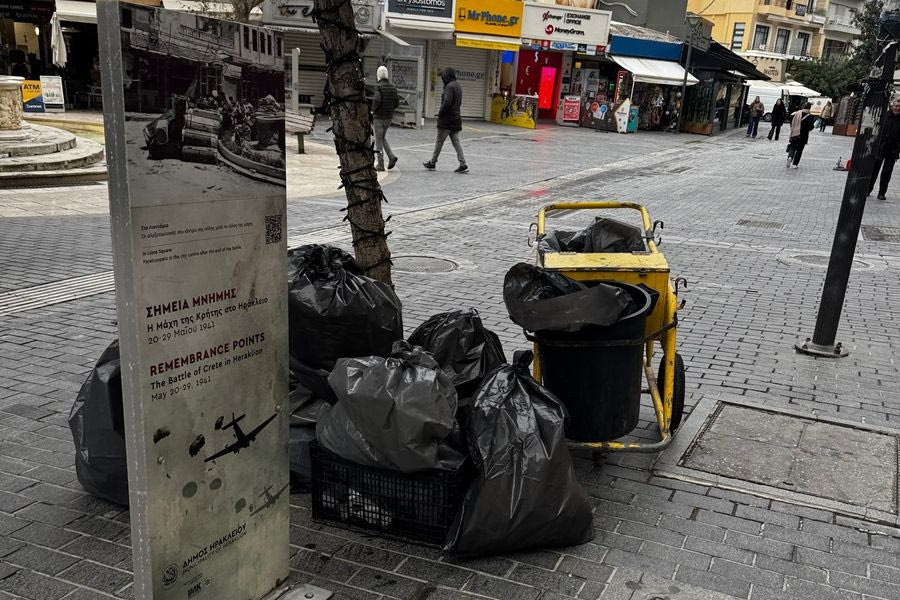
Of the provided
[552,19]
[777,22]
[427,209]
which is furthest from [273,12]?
[777,22]

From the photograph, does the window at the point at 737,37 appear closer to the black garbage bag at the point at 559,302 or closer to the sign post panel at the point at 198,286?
the black garbage bag at the point at 559,302

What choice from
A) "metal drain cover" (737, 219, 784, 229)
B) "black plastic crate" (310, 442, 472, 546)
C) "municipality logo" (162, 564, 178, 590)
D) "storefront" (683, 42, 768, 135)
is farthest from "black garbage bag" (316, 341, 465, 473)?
"storefront" (683, 42, 768, 135)

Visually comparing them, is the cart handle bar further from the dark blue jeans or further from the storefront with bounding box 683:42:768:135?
the dark blue jeans

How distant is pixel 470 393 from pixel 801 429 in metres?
2.18

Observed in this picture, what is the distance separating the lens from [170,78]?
2068 millimetres

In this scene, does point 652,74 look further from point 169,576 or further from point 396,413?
point 169,576

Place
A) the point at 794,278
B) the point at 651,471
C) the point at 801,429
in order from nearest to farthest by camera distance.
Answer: the point at 651,471, the point at 801,429, the point at 794,278

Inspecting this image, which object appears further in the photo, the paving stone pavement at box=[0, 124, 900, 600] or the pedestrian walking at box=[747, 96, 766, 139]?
the pedestrian walking at box=[747, 96, 766, 139]

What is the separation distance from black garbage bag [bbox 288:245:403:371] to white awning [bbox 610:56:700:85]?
1174 inches

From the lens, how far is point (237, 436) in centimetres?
253

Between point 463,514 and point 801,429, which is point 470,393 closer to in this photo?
point 463,514

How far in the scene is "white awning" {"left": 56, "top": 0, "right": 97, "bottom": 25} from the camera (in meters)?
21.8

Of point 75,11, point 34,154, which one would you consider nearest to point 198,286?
point 34,154

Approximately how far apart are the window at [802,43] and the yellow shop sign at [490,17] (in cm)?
4328
